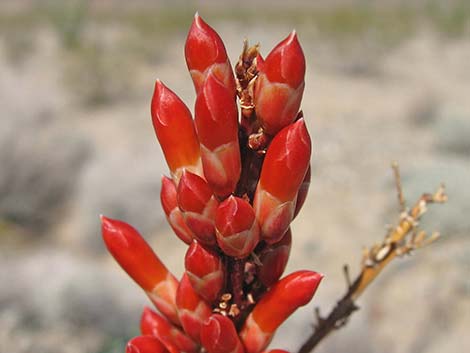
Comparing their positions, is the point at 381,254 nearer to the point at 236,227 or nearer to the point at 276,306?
the point at 276,306

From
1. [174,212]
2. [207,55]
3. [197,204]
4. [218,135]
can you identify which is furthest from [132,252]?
[207,55]

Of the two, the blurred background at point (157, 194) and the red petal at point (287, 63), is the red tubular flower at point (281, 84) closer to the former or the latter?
the red petal at point (287, 63)

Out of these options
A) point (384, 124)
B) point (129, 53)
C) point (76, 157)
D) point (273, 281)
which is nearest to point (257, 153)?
point (273, 281)

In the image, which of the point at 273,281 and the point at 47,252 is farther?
the point at 47,252

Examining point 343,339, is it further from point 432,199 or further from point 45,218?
point 45,218

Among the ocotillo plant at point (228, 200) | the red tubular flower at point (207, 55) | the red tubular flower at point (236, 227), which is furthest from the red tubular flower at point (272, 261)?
the red tubular flower at point (207, 55)

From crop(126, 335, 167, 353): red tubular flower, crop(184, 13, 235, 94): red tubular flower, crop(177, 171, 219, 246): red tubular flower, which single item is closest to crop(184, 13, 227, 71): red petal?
crop(184, 13, 235, 94): red tubular flower
